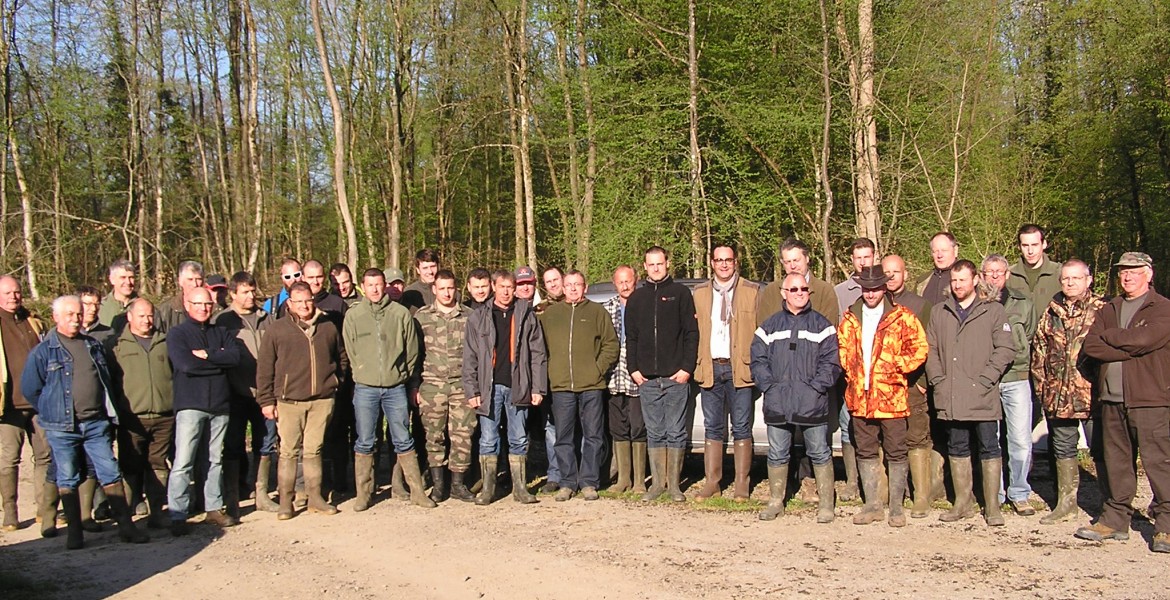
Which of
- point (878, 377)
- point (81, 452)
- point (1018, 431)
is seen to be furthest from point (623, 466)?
point (81, 452)

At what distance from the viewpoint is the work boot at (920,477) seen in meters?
7.12

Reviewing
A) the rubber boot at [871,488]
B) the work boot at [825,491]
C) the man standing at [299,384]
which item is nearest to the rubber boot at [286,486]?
the man standing at [299,384]

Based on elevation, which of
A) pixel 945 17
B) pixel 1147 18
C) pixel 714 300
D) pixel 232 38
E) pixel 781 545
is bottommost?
pixel 781 545

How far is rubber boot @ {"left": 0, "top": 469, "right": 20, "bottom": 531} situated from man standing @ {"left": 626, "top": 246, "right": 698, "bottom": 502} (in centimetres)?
507

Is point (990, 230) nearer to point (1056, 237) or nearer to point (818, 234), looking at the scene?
point (818, 234)

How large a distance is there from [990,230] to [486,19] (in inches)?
479

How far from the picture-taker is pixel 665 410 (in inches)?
311

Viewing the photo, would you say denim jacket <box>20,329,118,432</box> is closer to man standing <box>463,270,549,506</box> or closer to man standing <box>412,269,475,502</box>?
man standing <box>412,269,475,502</box>

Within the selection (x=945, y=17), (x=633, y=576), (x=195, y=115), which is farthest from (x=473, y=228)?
(x=633, y=576)

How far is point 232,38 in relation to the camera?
28938mm

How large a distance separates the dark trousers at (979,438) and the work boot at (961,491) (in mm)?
62

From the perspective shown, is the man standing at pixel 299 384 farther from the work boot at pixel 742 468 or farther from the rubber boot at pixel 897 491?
the rubber boot at pixel 897 491

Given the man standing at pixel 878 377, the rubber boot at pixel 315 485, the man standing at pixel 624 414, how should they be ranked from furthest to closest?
the man standing at pixel 624 414 < the rubber boot at pixel 315 485 < the man standing at pixel 878 377

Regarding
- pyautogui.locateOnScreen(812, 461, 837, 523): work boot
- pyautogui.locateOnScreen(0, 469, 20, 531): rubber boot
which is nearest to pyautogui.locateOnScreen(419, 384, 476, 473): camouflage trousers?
pyautogui.locateOnScreen(812, 461, 837, 523): work boot
